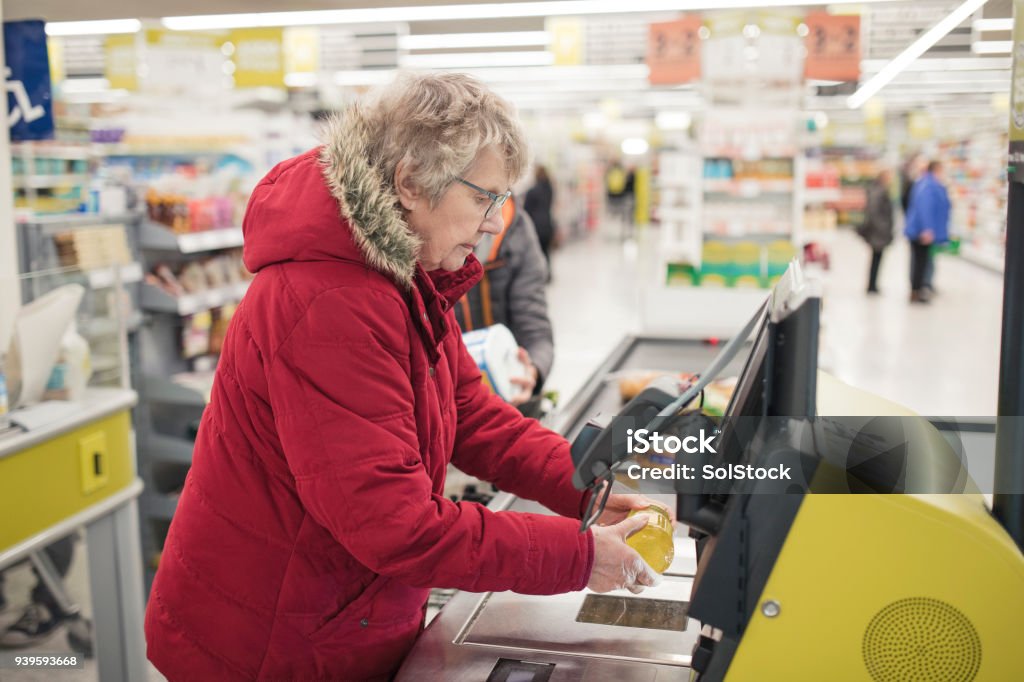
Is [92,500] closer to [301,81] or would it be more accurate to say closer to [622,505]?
[622,505]

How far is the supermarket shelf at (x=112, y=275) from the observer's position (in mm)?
3186

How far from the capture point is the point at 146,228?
4.76 metres

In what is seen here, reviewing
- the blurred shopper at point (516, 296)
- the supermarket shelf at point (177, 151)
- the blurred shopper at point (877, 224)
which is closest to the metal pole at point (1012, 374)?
the blurred shopper at point (516, 296)

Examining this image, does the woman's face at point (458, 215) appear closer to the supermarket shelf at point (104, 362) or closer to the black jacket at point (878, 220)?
the supermarket shelf at point (104, 362)

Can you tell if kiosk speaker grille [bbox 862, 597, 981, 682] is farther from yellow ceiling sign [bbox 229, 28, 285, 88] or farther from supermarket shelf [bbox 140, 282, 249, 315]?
yellow ceiling sign [bbox 229, 28, 285, 88]

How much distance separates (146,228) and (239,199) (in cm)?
99

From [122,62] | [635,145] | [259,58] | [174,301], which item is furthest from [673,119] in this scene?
[174,301]

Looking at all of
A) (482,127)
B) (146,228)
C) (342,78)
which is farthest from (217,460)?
(342,78)

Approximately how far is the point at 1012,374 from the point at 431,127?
782mm

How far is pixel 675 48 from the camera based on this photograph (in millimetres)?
10578

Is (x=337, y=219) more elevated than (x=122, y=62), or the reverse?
(x=122, y=62)

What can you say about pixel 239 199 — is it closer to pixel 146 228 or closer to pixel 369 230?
pixel 146 228

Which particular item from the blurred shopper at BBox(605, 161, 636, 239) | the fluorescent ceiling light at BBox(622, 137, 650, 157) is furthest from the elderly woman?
the fluorescent ceiling light at BBox(622, 137, 650, 157)

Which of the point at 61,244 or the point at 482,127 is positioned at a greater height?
the point at 482,127
